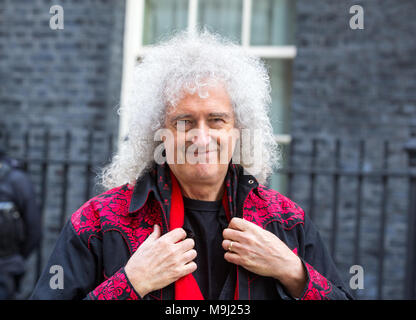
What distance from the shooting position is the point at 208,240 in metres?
1.97

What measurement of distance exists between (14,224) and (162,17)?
2.84 m

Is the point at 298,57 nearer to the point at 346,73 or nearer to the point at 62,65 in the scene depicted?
the point at 346,73

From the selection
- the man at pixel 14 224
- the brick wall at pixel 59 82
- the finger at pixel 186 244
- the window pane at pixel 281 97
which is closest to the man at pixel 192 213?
the finger at pixel 186 244

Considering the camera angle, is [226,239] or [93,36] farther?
[93,36]

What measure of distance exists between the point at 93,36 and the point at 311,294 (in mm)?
4280

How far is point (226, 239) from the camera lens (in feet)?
6.25

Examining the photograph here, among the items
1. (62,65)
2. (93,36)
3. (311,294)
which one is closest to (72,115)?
(62,65)

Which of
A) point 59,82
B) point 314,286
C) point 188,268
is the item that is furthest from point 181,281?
point 59,82

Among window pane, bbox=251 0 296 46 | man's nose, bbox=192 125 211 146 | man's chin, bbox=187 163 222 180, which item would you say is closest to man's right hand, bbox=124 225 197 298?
man's chin, bbox=187 163 222 180

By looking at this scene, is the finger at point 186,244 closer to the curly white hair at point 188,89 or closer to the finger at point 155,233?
the finger at point 155,233

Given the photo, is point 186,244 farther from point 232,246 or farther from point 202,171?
point 202,171

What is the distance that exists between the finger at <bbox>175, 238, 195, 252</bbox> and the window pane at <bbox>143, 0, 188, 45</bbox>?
400 centimetres

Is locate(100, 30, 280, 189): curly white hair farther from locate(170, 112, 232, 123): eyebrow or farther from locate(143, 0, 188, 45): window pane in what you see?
locate(143, 0, 188, 45): window pane
